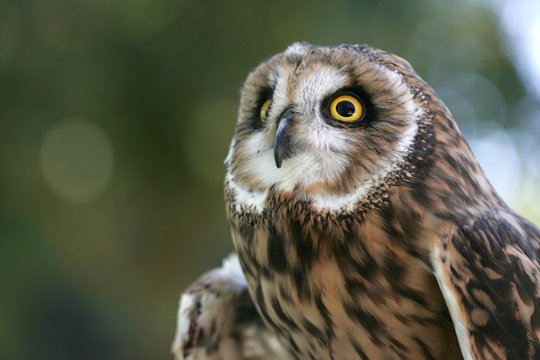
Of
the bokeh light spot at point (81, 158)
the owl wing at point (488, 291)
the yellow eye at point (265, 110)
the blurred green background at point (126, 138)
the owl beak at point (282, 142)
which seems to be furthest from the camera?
the bokeh light spot at point (81, 158)

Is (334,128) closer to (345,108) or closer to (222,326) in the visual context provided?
(345,108)

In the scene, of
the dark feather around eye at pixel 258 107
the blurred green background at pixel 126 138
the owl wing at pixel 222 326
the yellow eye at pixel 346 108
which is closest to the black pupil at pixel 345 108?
the yellow eye at pixel 346 108

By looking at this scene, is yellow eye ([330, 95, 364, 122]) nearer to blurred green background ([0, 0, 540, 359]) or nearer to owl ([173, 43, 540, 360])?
owl ([173, 43, 540, 360])

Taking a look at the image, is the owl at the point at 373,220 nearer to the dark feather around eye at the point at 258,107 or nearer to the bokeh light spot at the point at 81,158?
the dark feather around eye at the point at 258,107

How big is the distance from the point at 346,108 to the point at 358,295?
48cm

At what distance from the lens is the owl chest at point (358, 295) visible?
1335mm

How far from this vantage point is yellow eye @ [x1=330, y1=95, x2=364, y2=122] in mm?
1385

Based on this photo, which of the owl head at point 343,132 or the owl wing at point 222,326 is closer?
the owl head at point 343,132

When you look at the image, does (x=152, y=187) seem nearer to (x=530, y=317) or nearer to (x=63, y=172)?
(x=63, y=172)

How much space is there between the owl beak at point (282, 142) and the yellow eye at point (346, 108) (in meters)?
0.12

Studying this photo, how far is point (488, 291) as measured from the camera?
1.23 m

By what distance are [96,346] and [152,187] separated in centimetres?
186

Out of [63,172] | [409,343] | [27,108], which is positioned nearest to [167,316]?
[63,172]

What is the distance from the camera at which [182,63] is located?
6039 millimetres
